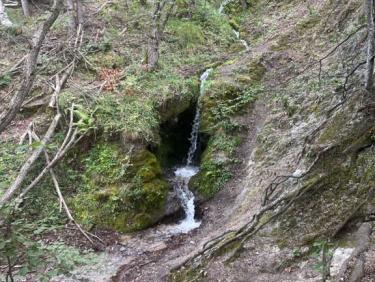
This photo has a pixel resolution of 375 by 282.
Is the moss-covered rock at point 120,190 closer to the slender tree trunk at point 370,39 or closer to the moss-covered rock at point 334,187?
the moss-covered rock at point 334,187

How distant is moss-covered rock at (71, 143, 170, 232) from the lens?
982 cm

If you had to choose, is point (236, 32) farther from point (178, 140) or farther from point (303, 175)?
point (303, 175)

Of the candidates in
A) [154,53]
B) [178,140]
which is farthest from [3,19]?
[178,140]

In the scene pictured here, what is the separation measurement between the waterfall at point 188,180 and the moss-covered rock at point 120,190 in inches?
20.0

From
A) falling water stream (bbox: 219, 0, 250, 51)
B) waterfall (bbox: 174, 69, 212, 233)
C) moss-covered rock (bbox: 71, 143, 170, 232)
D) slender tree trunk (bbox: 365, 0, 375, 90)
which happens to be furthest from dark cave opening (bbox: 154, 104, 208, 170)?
slender tree trunk (bbox: 365, 0, 375, 90)

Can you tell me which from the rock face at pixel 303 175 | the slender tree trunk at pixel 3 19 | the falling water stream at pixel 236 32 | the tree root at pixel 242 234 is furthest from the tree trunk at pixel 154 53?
the tree root at pixel 242 234

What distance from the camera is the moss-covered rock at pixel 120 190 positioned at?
387 inches

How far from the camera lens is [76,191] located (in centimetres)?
1023

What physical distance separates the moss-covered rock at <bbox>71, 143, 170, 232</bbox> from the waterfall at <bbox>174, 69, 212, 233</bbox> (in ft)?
1.66

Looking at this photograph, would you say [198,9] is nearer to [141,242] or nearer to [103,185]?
[103,185]

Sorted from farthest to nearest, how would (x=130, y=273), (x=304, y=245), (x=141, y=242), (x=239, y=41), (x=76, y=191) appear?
(x=239, y=41), (x=76, y=191), (x=141, y=242), (x=130, y=273), (x=304, y=245)

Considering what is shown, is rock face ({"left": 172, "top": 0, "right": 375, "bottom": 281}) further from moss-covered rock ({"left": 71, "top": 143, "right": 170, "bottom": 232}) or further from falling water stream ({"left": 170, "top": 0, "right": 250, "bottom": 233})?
moss-covered rock ({"left": 71, "top": 143, "right": 170, "bottom": 232})

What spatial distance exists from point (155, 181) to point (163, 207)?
66 cm

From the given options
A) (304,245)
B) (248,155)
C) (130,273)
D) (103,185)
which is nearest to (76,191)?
(103,185)
